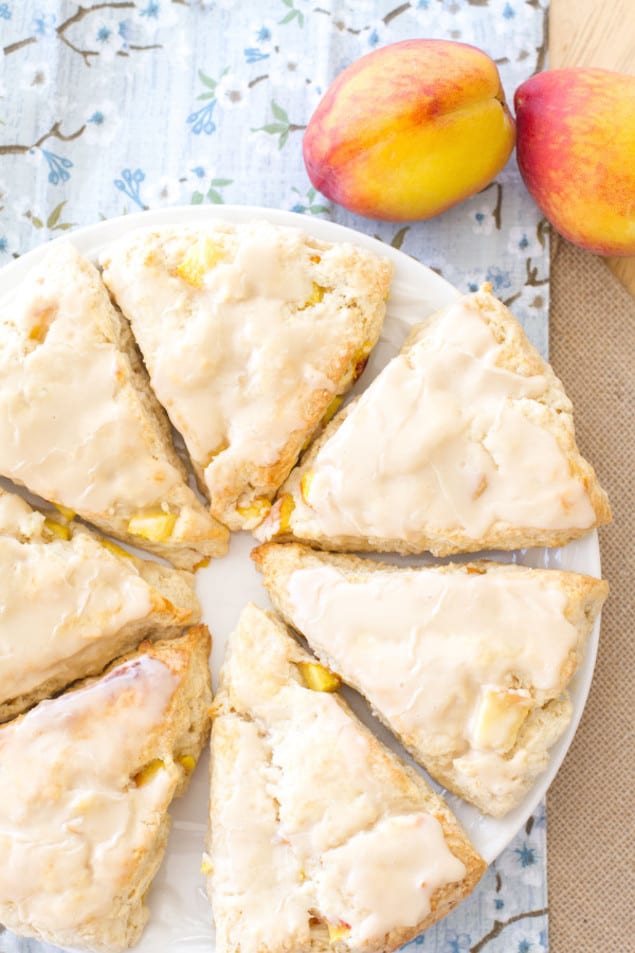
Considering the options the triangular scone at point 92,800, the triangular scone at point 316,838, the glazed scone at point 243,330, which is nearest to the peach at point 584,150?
the glazed scone at point 243,330

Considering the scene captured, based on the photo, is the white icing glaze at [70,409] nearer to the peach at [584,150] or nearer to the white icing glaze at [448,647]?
the white icing glaze at [448,647]

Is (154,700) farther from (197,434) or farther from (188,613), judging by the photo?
(197,434)

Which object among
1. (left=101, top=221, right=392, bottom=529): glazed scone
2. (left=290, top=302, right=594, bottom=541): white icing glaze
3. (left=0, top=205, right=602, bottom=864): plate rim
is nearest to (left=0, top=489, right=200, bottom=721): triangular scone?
(left=101, top=221, right=392, bottom=529): glazed scone

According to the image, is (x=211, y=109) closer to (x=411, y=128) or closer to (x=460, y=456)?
(x=411, y=128)

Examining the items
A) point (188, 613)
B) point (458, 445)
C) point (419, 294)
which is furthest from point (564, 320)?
point (188, 613)

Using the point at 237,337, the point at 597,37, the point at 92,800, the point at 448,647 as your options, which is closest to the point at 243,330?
the point at 237,337
